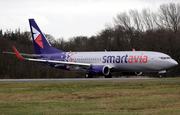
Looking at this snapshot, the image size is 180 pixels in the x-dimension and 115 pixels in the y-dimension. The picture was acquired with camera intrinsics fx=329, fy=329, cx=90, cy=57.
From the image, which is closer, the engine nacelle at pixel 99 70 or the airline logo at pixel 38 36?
the engine nacelle at pixel 99 70

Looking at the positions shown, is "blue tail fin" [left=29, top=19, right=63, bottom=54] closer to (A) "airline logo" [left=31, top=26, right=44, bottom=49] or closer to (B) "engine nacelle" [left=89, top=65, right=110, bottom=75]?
(A) "airline logo" [left=31, top=26, right=44, bottom=49]

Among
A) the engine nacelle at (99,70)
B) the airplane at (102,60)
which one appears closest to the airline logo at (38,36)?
the airplane at (102,60)

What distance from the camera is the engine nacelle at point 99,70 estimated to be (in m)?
43.3

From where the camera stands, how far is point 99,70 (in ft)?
143

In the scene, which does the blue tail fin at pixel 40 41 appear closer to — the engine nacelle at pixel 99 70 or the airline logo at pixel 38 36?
the airline logo at pixel 38 36

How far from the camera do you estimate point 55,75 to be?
240ft

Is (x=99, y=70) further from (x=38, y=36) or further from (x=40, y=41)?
(x=38, y=36)

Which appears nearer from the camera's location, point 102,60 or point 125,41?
point 102,60

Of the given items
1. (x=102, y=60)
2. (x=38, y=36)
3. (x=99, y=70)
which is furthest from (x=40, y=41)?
(x=99, y=70)

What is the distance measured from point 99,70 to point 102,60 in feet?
8.50

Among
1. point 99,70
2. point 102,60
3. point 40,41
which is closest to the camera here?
point 99,70

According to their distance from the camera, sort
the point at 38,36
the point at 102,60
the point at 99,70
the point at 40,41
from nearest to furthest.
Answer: the point at 99,70 < the point at 102,60 < the point at 38,36 < the point at 40,41

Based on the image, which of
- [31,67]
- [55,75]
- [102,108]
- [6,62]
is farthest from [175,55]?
[102,108]

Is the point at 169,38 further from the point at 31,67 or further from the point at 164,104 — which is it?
the point at 164,104
